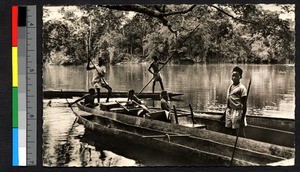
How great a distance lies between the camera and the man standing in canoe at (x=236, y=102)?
4039mm

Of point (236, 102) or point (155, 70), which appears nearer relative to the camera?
point (236, 102)

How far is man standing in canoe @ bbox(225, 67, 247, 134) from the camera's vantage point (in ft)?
13.3

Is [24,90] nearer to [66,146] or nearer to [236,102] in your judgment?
[66,146]

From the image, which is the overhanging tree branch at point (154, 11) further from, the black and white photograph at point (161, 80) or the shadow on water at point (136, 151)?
the shadow on water at point (136, 151)

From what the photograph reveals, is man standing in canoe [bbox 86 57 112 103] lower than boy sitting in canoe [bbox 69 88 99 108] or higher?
higher

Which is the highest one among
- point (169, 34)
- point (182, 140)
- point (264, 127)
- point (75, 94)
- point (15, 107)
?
point (169, 34)

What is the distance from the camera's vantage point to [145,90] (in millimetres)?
4148

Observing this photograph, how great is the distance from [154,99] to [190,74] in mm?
369

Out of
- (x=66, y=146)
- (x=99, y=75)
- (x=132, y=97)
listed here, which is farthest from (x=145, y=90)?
(x=66, y=146)

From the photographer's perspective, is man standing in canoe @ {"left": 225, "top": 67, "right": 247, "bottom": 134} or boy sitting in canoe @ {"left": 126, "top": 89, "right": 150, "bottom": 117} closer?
A: man standing in canoe @ {"left": 225, "top": 67, "right": 247, "bottom": 134}

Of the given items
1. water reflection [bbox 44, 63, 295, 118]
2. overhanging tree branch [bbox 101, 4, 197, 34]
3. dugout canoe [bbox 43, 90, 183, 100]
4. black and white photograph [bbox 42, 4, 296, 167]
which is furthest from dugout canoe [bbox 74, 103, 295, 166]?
overhanging tree branch [bbox 101, 4, 197, 34]

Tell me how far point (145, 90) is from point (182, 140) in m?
0.51

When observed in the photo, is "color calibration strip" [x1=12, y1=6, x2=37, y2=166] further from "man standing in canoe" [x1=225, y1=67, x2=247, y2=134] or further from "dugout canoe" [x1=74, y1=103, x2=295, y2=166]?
"man standing in canoe" [x1=225, y1=67, x2=247, y2=134]

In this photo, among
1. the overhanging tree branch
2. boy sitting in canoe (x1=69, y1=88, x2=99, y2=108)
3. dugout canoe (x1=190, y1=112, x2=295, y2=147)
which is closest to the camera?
dugout canoe (x1=190, y1=112, x2=295, y2=147)
